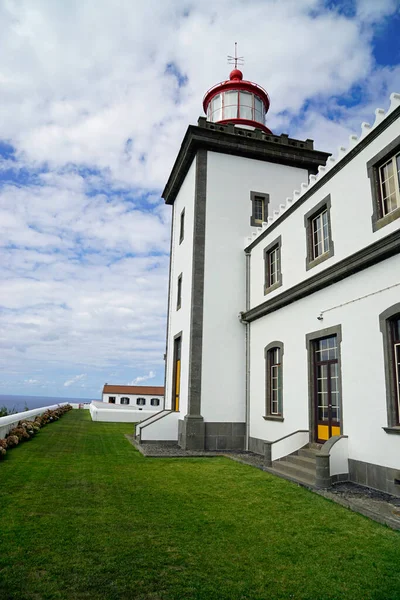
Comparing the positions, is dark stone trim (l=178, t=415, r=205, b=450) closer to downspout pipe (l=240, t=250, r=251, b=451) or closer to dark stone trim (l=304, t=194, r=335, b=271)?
downspout pipe (l=240, t=250, r=251, b=451)

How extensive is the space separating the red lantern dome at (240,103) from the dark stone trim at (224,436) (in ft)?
38.0

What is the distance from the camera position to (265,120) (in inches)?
706

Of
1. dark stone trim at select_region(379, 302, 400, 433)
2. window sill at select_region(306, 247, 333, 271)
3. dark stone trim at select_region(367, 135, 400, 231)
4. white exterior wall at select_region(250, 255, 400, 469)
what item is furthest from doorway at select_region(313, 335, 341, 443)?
dark stone trim at select_region(367, 135, 400, 231)

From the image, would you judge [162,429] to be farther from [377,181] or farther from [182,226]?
[377,181]

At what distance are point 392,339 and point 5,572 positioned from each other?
21.0ft

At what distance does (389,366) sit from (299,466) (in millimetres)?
2888

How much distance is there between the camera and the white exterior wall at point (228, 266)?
13016mm

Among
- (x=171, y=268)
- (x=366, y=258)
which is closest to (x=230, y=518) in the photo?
(x=366, y=258)

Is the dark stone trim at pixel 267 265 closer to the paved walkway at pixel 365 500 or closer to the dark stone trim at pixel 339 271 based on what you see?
the dark stone trim at pixel 339 271

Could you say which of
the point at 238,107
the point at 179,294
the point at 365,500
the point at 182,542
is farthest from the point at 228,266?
the point at 182,542

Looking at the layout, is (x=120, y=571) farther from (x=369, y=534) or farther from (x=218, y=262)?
(x=218, y=262)

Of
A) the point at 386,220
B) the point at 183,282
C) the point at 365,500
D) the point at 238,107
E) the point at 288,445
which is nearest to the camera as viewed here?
the point at 365,500

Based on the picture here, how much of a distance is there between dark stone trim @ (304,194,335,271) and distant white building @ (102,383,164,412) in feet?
138

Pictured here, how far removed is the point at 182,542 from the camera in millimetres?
4570
